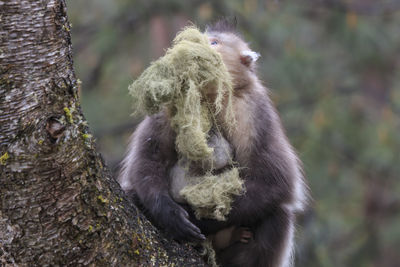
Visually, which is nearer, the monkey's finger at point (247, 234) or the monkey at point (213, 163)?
the monkey at point (213, 163)

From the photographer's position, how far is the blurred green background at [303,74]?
8.55 metres

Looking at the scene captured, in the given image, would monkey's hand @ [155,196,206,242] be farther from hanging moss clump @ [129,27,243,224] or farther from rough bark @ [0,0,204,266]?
rough bark @ [0,0,204,266]

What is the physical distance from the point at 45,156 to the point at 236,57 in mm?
1770

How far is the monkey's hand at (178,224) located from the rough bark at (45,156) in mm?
603

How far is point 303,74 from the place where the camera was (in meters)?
9.16

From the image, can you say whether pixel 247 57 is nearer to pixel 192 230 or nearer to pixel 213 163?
pixel 213 163

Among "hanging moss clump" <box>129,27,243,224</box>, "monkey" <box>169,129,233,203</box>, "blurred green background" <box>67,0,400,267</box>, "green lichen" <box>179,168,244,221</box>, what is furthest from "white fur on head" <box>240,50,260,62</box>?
"blurred green background" <box>67,0,400,267</box>

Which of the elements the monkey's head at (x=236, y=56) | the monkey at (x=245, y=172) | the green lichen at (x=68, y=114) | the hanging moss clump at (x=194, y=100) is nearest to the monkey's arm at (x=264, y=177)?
the monkey at (x=245, y=172)

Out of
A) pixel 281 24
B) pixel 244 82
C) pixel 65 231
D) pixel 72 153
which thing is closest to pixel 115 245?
pixel 65 231

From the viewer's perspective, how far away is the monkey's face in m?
3.61

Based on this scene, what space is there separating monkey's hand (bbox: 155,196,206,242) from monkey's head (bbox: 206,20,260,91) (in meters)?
0.85

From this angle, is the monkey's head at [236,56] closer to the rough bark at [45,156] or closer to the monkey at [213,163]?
the monkey at [213,163]

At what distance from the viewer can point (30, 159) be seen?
2.24 meters

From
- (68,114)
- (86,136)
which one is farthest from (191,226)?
(68,114)
